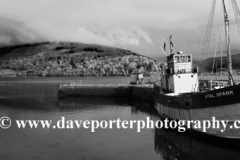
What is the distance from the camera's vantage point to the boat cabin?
27.5 metres

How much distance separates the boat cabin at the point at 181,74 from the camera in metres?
27.5

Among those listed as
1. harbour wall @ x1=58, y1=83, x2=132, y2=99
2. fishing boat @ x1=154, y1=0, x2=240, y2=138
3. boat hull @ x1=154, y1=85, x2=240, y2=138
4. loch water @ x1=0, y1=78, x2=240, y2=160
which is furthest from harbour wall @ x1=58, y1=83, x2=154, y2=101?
boat hull @ x1=154, y1=85, x2=240, y2=138

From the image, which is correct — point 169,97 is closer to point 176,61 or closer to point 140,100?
point 176,61

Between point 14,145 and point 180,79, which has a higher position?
point 180,79

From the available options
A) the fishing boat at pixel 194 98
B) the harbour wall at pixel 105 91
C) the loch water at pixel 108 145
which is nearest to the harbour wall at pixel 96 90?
the harbour wall at pixel 105 91

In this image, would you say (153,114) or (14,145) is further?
(153,114)

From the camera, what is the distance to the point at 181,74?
27453 mm

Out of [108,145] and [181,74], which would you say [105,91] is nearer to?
[181,74]

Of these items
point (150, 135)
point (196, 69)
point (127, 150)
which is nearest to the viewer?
point (127, 150)

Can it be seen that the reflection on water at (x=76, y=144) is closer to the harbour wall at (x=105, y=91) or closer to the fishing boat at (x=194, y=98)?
the fishing boat at (x=194, y=98)

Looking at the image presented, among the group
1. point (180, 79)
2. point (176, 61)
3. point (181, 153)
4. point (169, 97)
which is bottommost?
point (181, 153)

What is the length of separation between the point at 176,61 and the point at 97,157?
15699 mm

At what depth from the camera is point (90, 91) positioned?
6059cm

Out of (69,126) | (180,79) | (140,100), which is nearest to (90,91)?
(140,100)
